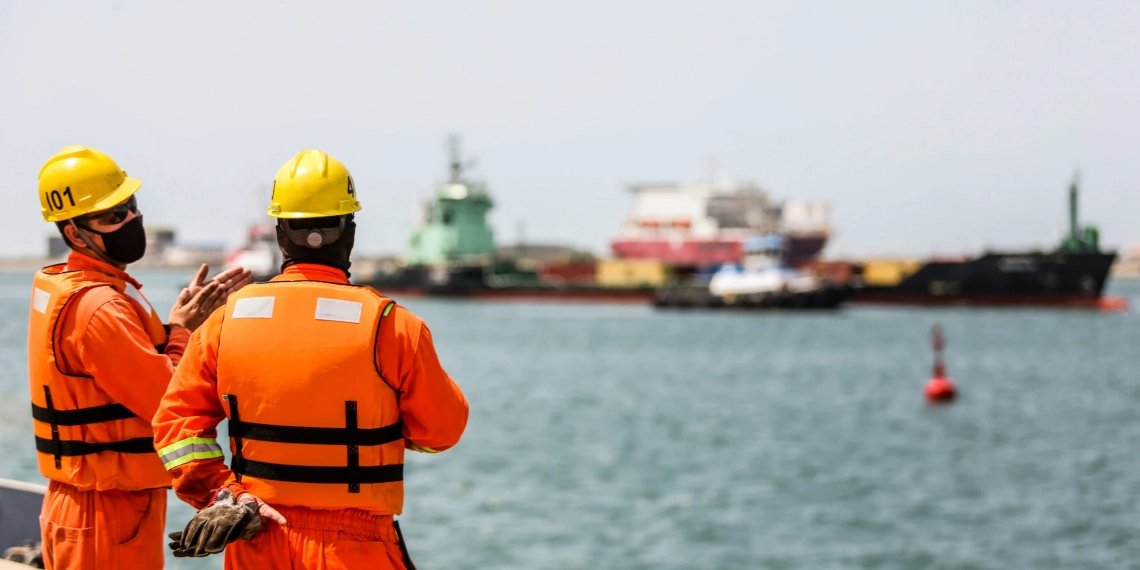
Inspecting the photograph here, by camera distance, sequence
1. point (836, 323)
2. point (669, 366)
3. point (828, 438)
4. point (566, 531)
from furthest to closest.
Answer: point (836, 323), point (669, 366), point (828, 438), point (566, 531)

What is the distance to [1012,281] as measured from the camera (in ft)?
181

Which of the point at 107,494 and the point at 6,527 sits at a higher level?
the point at 107,494

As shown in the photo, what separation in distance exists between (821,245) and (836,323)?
2571 cm

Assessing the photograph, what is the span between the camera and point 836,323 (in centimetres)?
5303

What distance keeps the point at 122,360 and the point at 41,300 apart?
1.34 feet

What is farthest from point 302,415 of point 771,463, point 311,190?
point 771,463

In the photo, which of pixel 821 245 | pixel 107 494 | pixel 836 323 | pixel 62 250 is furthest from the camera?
pixel 821 245

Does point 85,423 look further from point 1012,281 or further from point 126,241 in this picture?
point 1012,281

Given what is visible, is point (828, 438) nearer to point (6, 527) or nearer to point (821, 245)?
point (6, 527)

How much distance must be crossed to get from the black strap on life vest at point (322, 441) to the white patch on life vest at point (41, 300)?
103 cm

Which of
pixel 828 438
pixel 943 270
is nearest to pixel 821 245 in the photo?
pixel 943 270

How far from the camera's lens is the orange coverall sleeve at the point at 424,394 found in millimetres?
2604

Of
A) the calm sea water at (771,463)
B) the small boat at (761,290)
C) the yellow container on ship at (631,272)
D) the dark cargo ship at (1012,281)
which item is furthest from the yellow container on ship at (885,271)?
the calm sea water at (771,463)

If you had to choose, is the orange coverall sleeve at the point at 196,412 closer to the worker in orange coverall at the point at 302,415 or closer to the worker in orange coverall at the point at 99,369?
the worker in orange coverall at the point at 302,415
